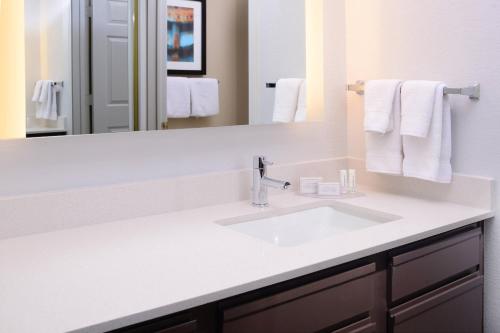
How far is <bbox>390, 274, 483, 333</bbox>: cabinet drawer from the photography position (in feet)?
4.84

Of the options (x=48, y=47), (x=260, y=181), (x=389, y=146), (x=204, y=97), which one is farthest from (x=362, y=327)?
(x=48, y=47)

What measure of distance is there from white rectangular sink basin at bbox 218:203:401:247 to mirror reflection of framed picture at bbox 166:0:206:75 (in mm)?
512

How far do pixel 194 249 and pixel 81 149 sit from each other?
1.54 ft

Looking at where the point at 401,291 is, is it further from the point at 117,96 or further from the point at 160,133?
the point at 117,96

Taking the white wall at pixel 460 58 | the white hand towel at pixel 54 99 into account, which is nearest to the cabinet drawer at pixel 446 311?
the white wall at pixel 460 58

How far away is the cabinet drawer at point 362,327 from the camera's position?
52.0 inches

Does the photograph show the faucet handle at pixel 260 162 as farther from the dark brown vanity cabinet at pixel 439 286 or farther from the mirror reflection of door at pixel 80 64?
the dark brown vanity cabinet at pixel 439 286

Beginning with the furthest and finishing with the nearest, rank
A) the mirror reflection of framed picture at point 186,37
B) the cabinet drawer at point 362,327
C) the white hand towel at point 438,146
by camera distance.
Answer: the white hand towel at point 438,146 < the mirror reflection of framed picture at point 186,37 < the cabinet drawer at point 362,327

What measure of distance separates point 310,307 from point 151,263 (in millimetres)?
382

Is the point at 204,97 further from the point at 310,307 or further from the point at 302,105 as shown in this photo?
the point at 310,307

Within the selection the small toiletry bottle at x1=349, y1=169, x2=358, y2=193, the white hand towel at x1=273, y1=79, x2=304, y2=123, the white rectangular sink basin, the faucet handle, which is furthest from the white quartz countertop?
the white hand towel at x1=273, y1=79, x2=304, y2=123

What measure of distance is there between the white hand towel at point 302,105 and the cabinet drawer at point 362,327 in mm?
855

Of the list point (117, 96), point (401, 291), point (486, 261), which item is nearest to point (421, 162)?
point (486, 261)

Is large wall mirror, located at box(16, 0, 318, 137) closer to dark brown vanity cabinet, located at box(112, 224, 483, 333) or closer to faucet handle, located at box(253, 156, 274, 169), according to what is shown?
faucet handle, located at box(253, 156, 274, 169)
